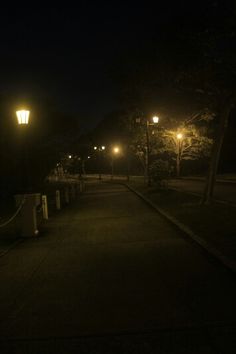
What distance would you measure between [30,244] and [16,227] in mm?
4108

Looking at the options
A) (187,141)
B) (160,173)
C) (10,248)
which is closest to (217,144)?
(10,248)

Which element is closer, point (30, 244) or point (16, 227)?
Result: point (30, 244)

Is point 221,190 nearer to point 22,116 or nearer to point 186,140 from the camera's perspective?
point 22,116

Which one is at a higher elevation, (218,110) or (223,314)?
(218,110)

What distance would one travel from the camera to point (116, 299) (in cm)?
630

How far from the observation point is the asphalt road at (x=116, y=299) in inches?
187

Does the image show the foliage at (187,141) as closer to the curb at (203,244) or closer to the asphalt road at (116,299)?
the curb at (203,244)

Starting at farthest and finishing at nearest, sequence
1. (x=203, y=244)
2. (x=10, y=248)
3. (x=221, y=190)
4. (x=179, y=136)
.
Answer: (x=179, y=136) < (x=221, y=190) < (x=10, y=248) < (x=203, y=244)

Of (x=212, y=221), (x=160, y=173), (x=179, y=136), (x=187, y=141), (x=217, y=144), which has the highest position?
(x=179, y=136)

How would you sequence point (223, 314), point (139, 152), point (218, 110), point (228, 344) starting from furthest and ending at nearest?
point (139, 152) < point (218, 110) < point (223, 314) < point (228, 344)

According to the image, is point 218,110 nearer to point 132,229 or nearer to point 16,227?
point 132,229

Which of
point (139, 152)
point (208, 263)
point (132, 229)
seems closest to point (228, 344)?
A: point (208, 263)

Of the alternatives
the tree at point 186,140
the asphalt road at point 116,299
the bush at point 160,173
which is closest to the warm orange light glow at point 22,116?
the asphalt road at point 116,299

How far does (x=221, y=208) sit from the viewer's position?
16359mm
